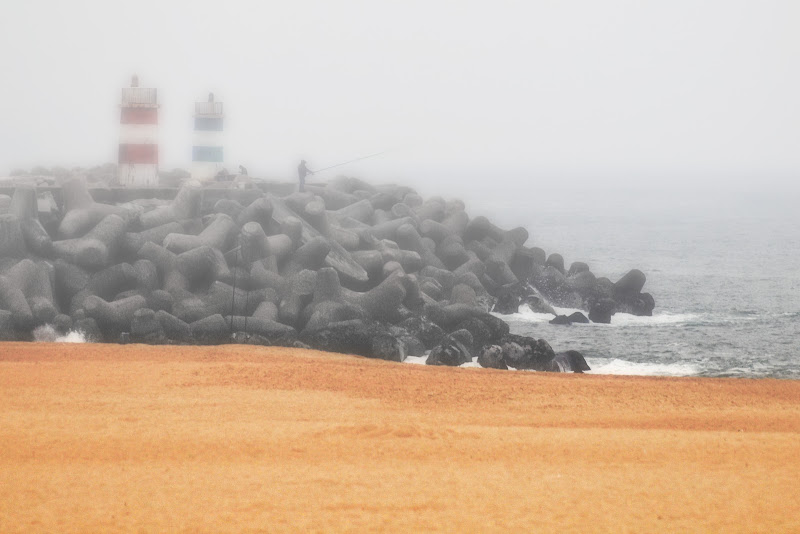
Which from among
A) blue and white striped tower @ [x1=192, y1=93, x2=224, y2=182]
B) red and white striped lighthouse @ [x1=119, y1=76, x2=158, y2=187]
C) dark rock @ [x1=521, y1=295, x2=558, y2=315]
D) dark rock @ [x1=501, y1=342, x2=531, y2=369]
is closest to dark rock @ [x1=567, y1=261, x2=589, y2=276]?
dark rock @ [x1=521, y1=295, x2=558, y2=315]

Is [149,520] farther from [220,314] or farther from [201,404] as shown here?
[220,314]

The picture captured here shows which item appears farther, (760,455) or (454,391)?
(454,391)

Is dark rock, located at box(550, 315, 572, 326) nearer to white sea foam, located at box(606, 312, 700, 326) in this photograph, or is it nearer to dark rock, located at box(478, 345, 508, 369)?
white sea foam, located at box(606, 312, 700, 326)

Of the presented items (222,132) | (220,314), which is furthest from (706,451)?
(222,132)

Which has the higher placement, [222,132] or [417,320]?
[222,132]

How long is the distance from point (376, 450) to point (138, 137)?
1418 centimetres

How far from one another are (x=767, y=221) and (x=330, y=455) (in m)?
69.1

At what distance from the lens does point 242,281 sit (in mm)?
16953

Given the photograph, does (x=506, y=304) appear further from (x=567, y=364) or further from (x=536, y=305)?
(x=567, y=364)

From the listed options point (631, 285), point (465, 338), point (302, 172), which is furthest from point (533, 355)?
point (631, 285)

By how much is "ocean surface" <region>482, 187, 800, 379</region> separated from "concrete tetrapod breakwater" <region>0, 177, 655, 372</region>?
270cm

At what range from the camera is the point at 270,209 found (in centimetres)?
1883

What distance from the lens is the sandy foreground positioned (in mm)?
7379

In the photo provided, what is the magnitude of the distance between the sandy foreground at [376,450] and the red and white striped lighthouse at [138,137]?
A: 946 centimetres
